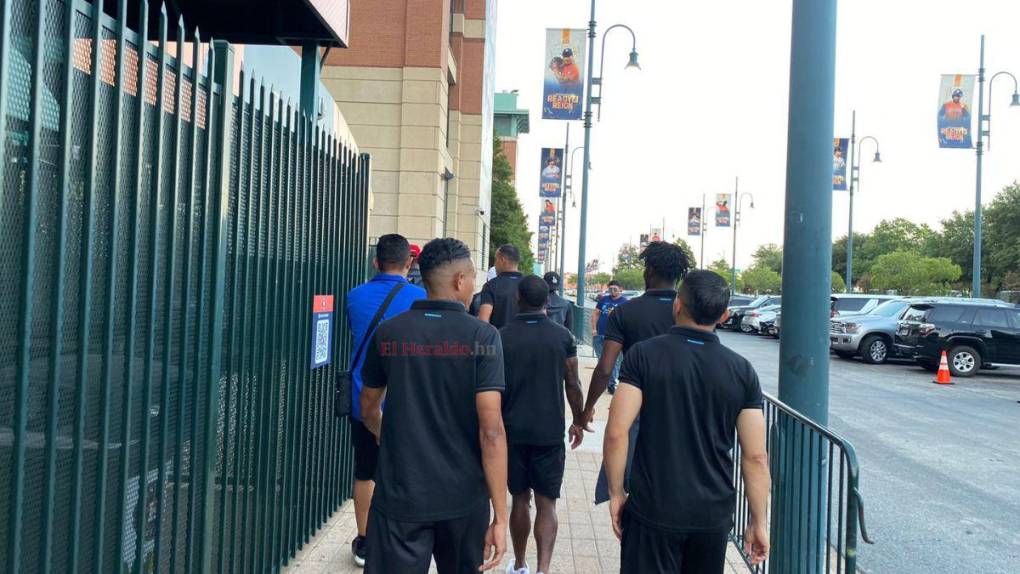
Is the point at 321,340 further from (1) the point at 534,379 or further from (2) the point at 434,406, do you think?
(2) the point at 434,406

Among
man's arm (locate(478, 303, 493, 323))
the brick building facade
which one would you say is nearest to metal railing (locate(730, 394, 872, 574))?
man's arm (locate(478, 303, 493, 323))

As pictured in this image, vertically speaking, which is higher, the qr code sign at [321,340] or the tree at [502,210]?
the tree at [502,210]

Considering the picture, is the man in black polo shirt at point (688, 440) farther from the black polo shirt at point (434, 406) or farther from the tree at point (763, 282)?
the tree at point (763, 282)

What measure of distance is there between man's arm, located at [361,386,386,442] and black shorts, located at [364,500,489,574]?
1.43 feet

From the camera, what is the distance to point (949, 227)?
63531 millimetres

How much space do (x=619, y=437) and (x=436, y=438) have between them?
73cm

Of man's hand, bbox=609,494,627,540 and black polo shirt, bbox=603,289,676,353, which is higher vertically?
black polo shirt, bbox=603,289,676,353

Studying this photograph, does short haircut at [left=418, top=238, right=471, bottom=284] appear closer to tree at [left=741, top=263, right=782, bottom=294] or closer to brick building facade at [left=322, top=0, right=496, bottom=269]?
brick building facade at [left=322, top=0, right=496, bottom=269]

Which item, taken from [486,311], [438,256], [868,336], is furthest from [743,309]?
[438,256]

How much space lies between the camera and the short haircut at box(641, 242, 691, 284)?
5.01 m

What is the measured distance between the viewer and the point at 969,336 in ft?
60.3

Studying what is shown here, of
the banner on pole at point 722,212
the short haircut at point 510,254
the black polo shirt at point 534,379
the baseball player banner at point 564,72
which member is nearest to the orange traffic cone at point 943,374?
the baseball player banner at point 564,72

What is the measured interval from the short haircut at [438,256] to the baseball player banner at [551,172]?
25.6 m

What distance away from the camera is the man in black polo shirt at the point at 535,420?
4.67m
